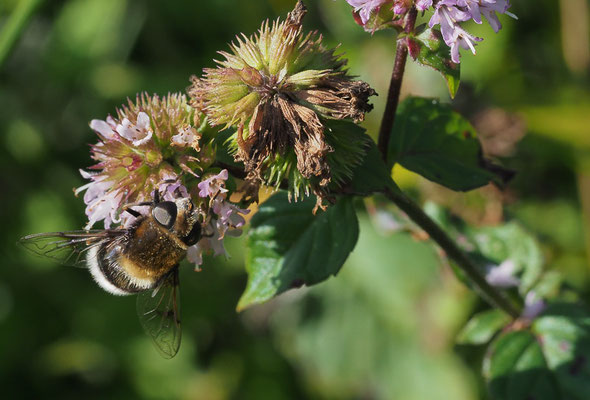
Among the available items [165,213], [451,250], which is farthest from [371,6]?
[451,250]

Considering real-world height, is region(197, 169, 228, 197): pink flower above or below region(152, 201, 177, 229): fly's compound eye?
above

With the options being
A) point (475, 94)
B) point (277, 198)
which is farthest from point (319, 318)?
point (277, 198)

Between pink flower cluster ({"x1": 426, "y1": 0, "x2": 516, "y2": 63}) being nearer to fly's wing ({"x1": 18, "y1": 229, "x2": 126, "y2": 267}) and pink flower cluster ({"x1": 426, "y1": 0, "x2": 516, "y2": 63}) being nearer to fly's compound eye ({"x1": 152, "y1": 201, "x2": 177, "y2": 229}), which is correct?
fly's compound eye ({"x1": 152, "y1": 201, "x2": 177, "y2": 229})

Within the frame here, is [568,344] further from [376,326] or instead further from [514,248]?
[376,326]

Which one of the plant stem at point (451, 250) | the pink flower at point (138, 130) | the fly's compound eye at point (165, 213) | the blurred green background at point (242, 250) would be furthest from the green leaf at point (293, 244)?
the blurred green background at point (242, 250)

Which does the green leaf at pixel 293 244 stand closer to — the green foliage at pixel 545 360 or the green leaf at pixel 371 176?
the green leaf at pixel 371 176

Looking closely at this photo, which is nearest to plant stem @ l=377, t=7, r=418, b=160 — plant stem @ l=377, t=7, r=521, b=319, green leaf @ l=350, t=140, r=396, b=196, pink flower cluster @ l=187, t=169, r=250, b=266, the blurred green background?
plant stem @ l=377, t=7, r=521, b=319
